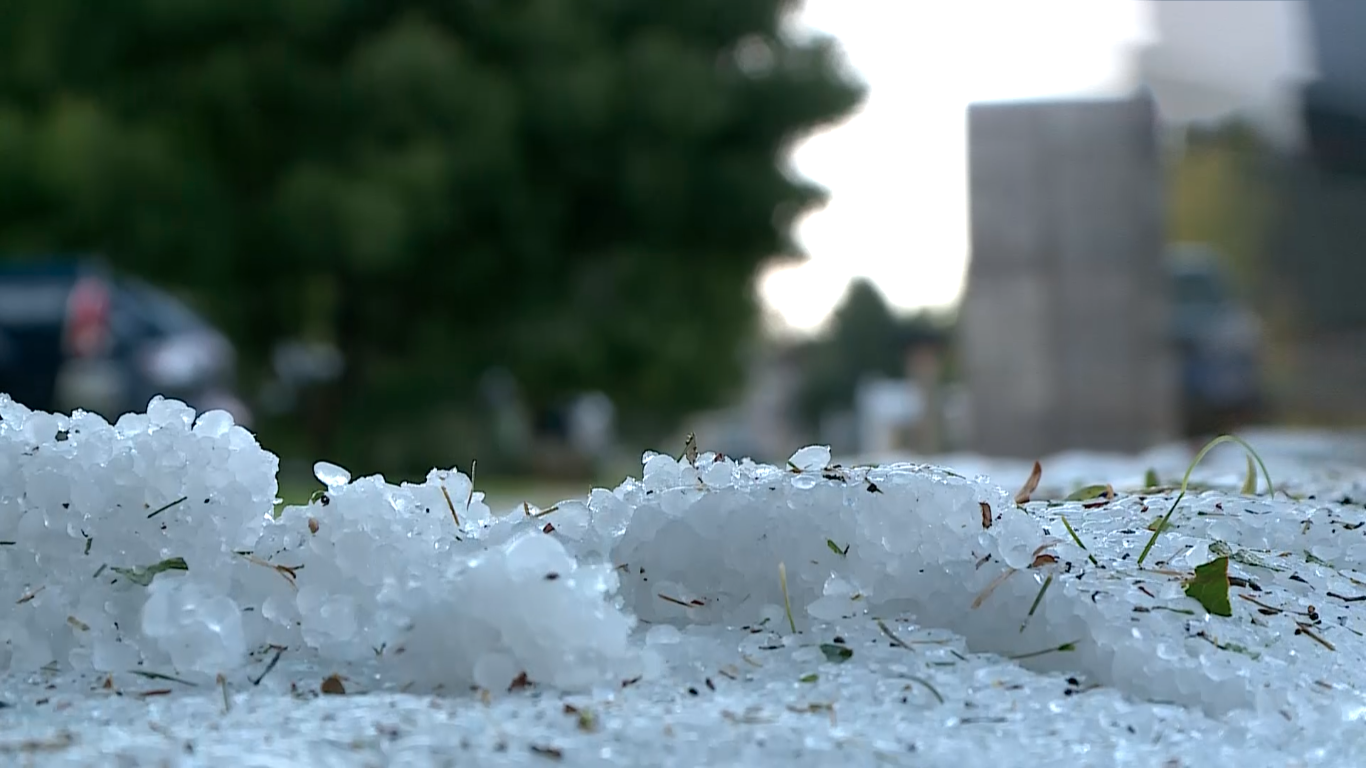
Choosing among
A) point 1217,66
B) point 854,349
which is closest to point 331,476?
point 1217,66

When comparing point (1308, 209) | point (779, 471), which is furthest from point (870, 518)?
point (1308, 209)

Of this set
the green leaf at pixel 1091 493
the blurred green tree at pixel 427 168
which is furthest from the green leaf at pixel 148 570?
the blurred green tree at pixel 427 168

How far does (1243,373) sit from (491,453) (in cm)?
573

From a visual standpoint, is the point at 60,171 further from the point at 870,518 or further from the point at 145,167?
the point at 870,518

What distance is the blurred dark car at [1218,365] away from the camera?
8.22m

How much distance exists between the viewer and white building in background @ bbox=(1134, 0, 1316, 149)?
6.36 meters

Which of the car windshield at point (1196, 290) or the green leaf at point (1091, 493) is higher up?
the car windshield at point (1196, 290)

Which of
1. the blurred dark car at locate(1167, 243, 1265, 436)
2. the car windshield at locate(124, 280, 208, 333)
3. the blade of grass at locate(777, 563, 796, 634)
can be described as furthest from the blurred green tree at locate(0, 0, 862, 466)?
the blade of grass at locate(777, 563, 796, 634)

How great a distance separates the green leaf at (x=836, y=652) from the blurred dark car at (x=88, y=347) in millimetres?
5039

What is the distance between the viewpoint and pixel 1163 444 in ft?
18.9

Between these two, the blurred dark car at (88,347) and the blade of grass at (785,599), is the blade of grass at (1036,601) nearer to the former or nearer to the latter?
the blade of grass at (785,599)

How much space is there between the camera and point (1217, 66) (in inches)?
279

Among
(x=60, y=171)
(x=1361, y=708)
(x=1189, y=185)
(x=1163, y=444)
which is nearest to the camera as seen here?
(x=1361, y=708)

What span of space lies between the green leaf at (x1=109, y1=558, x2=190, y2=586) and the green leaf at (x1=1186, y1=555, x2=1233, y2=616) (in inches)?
26.9
